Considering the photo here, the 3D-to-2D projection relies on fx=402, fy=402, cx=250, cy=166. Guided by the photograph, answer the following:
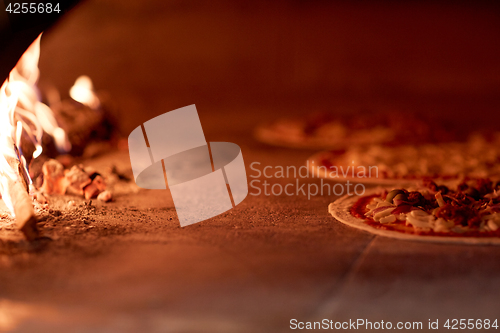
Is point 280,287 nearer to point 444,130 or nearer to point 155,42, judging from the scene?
point 444,130

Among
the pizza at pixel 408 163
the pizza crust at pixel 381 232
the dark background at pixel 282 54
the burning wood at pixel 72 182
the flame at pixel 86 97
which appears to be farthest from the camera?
the dark background at pixel 282 54

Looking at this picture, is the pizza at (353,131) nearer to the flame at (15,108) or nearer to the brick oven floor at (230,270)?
the brick oven floor at (230,270)

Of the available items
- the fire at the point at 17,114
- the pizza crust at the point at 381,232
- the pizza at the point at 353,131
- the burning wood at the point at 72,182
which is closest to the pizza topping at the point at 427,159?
the pizza at the point at 353,131

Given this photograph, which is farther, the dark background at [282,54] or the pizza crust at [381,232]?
the dark background at [282,54]

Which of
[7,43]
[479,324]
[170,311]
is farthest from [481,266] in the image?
[7,43]

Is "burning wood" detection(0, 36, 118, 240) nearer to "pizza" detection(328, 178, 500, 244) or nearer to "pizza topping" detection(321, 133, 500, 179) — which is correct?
"pizza" detection(328, 178, 500, 244)

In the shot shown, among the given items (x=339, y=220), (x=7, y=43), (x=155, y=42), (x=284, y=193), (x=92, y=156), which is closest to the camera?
(x=7, y=43)
